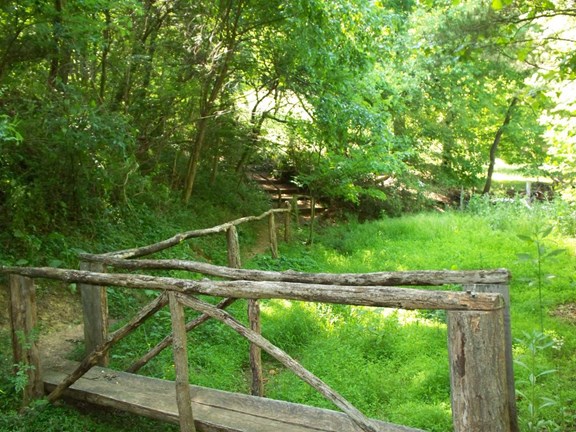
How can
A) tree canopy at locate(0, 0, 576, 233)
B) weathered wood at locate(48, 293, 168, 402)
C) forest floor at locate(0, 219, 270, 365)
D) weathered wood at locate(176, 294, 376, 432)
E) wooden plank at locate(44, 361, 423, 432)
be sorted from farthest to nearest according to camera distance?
1. tree canopy at locate(0, 0, 576, 233)
2. forest floor at locate(0, 219, 270, 365)
3. weathered wood at locate(48, 293, 168, 402)
4. wooden plank at locate(44, 361, 423, 432)
5. weathered wood at locate(176, 294, 376, 432)

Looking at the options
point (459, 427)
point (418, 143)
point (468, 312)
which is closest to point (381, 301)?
point (468, 312)

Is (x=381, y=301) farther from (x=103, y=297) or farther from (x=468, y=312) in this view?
(x=103, y=297)

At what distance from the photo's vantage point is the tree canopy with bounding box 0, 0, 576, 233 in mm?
7133

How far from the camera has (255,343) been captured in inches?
133

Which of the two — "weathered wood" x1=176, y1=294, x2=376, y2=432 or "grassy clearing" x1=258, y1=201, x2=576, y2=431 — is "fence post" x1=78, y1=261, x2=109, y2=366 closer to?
"grassy clearing" x1=258, y1=201, x2=576, y2=431

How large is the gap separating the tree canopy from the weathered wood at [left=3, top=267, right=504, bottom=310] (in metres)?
1.91

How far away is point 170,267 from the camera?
5.32 meters

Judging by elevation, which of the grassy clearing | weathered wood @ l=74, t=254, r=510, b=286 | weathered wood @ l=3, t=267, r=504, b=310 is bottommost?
the grassy clearing

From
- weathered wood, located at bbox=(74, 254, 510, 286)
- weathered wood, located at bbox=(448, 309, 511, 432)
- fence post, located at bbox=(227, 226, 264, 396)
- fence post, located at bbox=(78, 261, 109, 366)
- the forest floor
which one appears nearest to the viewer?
weathered wood, located at bbox=(448, 309, 511, 432)

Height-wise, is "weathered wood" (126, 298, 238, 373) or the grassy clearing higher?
"weathered wood" (126, 298, 238, 373)

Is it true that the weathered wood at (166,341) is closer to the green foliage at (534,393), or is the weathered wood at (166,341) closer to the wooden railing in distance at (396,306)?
the wooden railing in distance at (396,306)

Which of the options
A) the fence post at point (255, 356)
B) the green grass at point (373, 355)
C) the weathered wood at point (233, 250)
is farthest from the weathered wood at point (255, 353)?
the weathered wood at point (233, 250)

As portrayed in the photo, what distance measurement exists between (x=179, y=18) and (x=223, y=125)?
3072mm

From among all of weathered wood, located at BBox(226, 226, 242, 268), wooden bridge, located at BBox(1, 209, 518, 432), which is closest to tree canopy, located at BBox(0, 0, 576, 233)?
wooden bridge, located at BBox(1, 209, 518, 432)
